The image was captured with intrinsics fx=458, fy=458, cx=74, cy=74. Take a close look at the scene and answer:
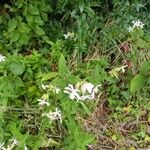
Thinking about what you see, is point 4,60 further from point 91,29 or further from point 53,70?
point 91,29

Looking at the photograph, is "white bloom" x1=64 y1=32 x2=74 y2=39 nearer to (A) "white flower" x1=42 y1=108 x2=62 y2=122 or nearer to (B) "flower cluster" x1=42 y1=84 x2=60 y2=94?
(B) "flower cluster" x1=42 y1=84 x2=60 y2=94

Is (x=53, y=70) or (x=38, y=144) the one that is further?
(x=53, y=70)

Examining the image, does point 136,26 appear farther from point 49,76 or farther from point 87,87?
point 87,87

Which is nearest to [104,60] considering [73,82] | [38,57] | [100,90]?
[100,90]

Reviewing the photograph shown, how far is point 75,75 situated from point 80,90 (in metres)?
0.66

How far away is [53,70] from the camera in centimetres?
333

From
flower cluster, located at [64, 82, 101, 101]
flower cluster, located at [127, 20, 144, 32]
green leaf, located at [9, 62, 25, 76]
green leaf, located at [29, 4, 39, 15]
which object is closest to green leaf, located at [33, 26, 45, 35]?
green leaf, located at [29, 4, 39, 15]

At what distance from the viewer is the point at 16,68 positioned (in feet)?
9.87

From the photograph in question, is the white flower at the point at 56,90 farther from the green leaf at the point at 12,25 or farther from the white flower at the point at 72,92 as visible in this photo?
the green leaf at the point at 12,25

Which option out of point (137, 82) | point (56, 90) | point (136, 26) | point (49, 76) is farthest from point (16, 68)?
point (136, 26)

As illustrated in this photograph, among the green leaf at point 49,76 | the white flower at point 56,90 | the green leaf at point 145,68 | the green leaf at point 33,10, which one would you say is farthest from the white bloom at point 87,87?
the green leaf at point 33,10

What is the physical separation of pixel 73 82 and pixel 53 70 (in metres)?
0.70

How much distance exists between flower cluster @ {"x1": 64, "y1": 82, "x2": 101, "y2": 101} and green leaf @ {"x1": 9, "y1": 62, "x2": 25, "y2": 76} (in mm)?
512

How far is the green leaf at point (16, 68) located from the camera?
2994 millimetres
